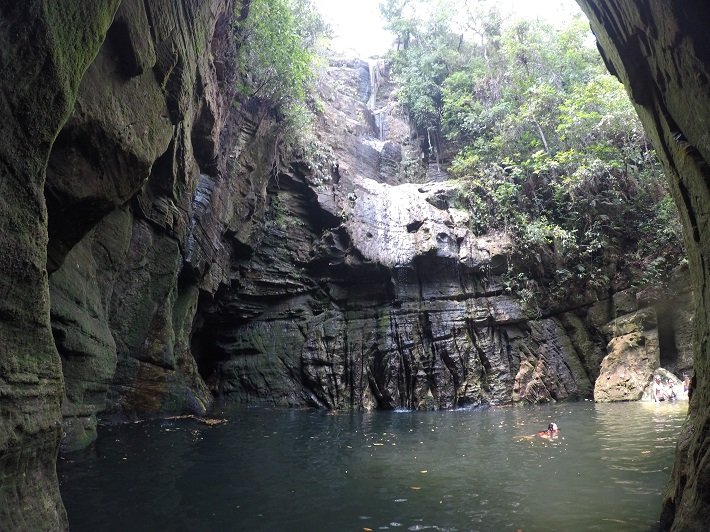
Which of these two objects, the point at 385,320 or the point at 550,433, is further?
the point at 385,320

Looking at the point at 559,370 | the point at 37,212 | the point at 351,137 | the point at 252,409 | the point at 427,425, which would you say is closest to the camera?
the point at 37,212

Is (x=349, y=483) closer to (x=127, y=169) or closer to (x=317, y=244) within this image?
(x=127, y=169)

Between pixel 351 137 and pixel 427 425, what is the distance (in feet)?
63.2

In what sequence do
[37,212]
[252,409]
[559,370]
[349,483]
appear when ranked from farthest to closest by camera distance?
[559,370]
[252,409]
[349,483]
[37,212]

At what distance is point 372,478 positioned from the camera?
7457mm

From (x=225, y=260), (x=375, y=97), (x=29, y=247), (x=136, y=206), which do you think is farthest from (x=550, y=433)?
(x=375, y=97)

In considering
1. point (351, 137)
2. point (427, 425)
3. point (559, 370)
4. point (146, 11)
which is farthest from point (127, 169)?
point (351, 137)

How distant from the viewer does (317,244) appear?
21.9 meters

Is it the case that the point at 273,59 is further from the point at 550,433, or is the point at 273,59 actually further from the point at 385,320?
the point at 550,433

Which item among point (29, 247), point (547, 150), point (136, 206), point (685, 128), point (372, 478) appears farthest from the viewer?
point (547, 150)

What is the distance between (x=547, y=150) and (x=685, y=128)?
846 inches

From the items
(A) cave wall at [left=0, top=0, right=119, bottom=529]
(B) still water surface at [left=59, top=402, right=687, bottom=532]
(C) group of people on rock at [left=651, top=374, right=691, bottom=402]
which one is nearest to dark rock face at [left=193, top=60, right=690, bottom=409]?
(C) group of people on rock at [left=651, top=374, right=691, bottom=402]

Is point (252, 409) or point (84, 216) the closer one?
point (84, 216)

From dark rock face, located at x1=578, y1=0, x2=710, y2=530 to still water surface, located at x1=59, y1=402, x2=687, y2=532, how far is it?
994 mm
